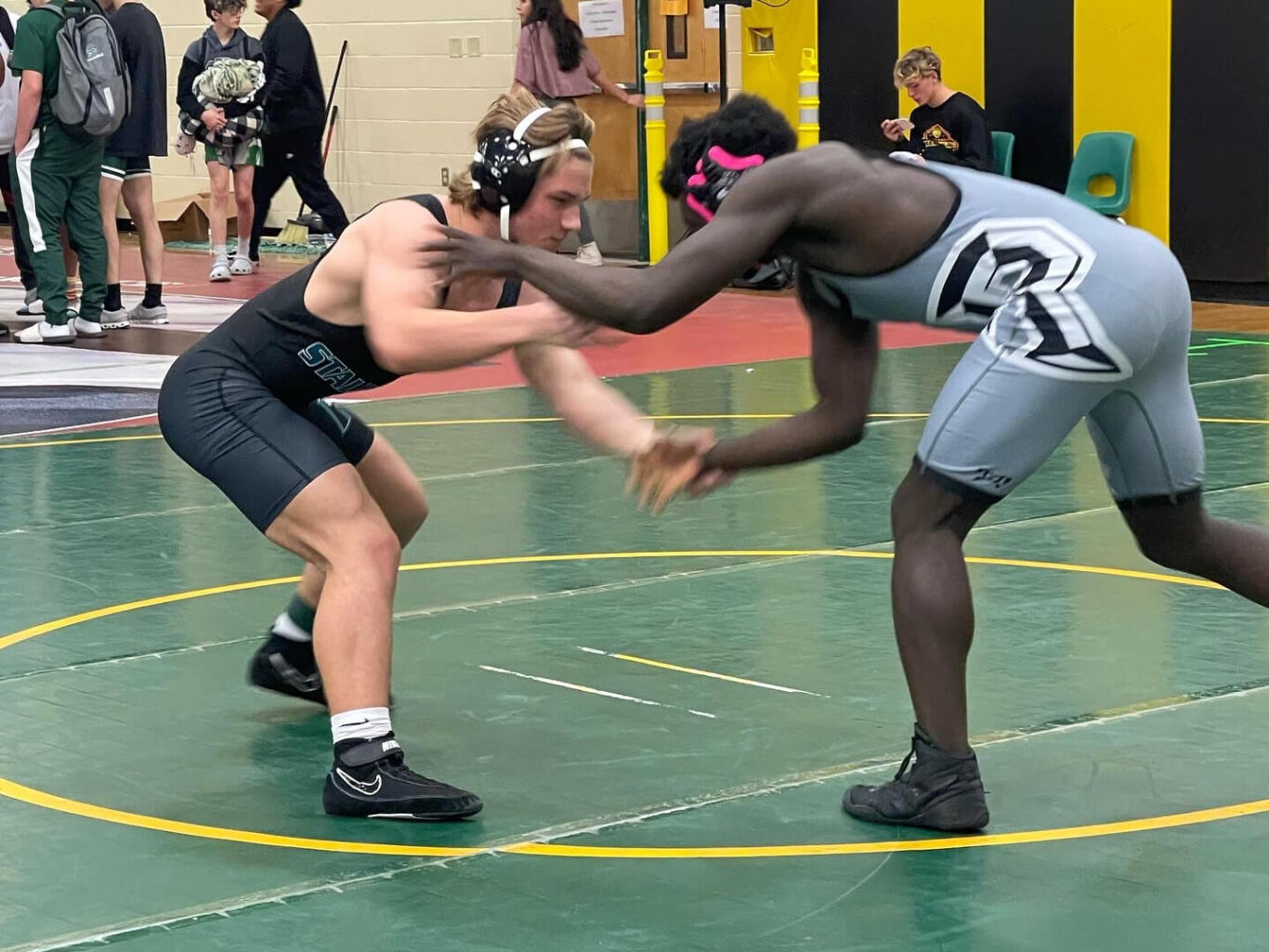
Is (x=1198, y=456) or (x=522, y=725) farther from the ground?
(x=1198, y=456)

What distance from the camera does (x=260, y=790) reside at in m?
4.70

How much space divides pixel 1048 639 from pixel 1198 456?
1.50 metres

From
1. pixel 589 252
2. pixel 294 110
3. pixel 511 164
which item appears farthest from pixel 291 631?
pixel 294 110

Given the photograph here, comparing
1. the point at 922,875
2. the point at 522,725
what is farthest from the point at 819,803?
the point at 522,725

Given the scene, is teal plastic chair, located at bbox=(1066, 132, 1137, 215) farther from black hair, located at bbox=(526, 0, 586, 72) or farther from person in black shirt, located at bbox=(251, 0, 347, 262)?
person in black shirt, located at bbox=(251, 0, 347, 262)

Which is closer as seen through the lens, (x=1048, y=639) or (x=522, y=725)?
(x=522, y=725)

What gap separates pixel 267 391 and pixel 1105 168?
10051 mm

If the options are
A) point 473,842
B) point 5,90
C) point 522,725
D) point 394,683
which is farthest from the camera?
point 5,90

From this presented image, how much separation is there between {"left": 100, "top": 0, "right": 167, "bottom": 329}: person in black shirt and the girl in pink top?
3103mm

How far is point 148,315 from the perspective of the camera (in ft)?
44.4

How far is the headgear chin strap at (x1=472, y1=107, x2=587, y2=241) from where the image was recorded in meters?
4.57

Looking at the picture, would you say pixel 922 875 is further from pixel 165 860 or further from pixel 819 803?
pixel 165 860

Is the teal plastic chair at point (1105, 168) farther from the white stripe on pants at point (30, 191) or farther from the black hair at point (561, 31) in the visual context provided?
the white stripe on pants at point (30, 191)

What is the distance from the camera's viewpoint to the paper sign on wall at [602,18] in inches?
670
